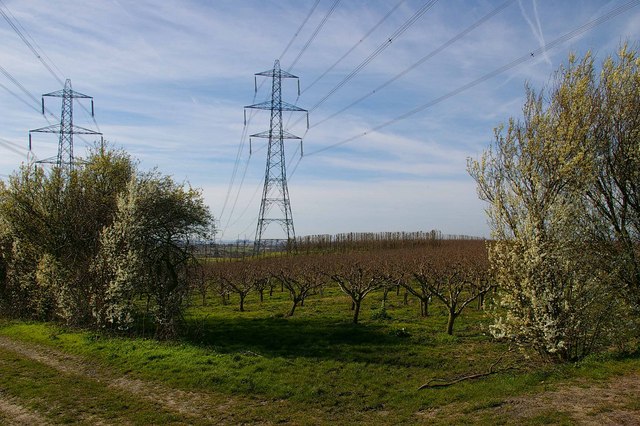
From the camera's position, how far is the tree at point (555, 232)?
36.3ft

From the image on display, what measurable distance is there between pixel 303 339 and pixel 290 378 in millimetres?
4950

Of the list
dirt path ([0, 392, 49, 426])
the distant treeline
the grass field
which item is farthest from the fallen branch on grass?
the distant treeline

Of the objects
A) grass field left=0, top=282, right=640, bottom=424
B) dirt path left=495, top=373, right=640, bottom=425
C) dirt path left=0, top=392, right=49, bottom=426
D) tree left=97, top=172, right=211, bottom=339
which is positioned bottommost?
dirt path left=0, top=392, right=49, bottom=426

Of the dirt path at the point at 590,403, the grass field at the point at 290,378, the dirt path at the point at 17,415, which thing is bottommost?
the dirt path at the point at 17,415

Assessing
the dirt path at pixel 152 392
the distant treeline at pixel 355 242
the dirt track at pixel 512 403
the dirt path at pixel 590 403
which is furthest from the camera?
the distant treeline at pixel 355 242

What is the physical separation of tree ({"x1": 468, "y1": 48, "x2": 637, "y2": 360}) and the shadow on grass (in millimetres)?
5045

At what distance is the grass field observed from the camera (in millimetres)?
9617

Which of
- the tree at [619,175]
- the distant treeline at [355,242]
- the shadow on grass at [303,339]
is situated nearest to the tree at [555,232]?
the tree at [619,175]

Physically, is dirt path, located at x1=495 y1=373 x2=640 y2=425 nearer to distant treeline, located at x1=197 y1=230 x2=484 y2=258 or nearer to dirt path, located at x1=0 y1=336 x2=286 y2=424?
dirt path, located at x1=0 y1=336 x2=286 y2=424

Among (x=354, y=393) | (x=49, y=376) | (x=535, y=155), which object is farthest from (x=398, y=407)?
(x=49, y=376)

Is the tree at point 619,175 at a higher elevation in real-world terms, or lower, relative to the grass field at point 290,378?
higher

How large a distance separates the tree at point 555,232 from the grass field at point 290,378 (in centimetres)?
91

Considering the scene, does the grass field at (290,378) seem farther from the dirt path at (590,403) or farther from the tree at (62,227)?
the tree at (62,227)

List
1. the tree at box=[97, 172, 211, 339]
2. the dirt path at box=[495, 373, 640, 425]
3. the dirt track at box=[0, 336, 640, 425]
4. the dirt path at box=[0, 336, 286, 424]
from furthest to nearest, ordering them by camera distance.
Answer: the tree at box=[97, 172, 211, 339] → the dirt path at box=[0, 336, 286, 424] → the dirt track at box=[0, 336, 640, 425] → the dirt path at box=[495, 373, 640, 425]
